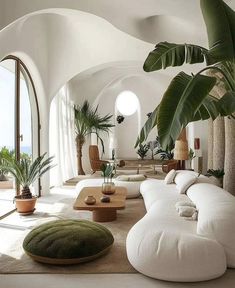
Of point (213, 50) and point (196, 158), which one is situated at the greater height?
point (213, 50)

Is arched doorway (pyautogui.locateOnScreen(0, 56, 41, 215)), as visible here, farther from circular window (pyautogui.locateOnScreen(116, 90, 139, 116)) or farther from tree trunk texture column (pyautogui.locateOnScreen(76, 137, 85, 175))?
circular window (pyautogui.locateOnScreen(116, 90, 139, 116))

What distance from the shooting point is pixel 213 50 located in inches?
84.9

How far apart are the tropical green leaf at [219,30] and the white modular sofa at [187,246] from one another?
56.8 inches

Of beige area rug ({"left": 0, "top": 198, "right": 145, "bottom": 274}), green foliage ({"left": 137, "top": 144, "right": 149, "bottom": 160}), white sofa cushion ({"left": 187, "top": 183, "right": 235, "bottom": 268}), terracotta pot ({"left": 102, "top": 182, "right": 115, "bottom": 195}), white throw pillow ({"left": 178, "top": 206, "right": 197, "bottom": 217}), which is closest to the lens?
white sofa cushion ({"left": 187, "top": 183, "right": 235, "bottom": 268})

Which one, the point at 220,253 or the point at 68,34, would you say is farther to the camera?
the point at 68,34

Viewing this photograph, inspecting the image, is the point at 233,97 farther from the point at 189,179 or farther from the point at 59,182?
the point at 59,182

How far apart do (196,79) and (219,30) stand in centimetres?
45

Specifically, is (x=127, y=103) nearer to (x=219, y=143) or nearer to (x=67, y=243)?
(x=219, y=143)

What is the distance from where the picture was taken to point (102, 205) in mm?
4145

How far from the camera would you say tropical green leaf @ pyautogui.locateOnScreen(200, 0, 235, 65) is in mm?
2154

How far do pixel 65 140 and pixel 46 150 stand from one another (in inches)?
72.7

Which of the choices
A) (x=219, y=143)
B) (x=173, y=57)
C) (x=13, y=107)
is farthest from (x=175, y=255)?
(x=13, y=107)

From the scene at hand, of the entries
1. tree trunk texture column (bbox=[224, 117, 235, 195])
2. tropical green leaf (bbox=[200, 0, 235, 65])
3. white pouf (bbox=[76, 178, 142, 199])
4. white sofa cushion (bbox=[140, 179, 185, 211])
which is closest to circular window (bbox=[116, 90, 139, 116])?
white pouf (bbox=[76, 178, 142, 199])

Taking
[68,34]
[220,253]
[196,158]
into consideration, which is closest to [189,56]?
[220,253]
